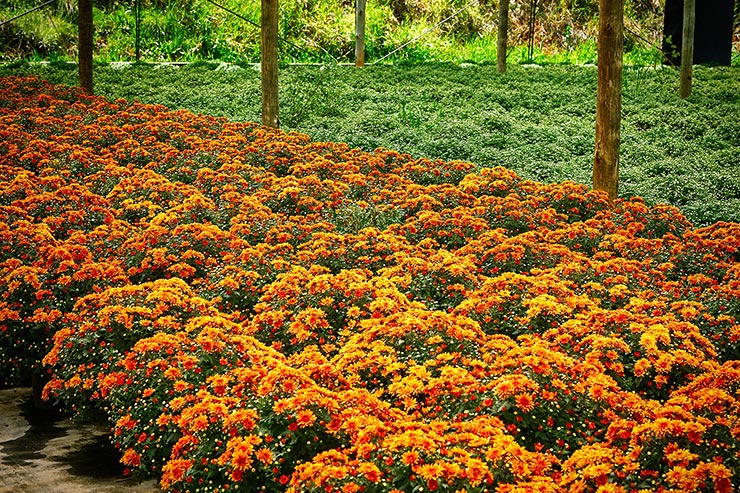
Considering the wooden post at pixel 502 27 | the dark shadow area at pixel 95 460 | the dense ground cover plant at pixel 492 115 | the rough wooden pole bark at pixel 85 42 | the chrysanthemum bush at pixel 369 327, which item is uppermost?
the wooden post at pixel 502 27

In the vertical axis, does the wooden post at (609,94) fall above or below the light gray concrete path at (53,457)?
above

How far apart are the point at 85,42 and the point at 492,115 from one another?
264 inches

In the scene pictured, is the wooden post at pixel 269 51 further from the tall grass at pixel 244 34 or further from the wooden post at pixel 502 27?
the tall grass at pixel 244 34

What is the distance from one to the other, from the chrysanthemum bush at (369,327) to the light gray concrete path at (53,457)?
21 cm

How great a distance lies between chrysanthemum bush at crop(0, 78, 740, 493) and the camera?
3.66m

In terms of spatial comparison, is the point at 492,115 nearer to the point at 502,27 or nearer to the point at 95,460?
the point at 502,27

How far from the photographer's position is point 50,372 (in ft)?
18.2

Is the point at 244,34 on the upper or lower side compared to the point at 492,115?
upper

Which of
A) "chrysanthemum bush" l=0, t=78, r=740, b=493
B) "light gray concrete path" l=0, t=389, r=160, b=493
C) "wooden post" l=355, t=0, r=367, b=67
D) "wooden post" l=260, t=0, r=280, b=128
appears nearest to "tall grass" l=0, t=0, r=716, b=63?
"wooden post" l=355, t=0, r=367, b=67

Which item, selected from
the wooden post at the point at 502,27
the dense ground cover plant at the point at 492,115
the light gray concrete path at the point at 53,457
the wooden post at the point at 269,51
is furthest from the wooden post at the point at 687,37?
the light gray concrete path at the point at 53,457

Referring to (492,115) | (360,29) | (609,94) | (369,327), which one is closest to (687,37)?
(492,115)

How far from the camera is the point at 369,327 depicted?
5113mm

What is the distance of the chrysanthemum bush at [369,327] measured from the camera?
3.66 meters

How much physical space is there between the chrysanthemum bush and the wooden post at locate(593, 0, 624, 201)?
0.72 meters
